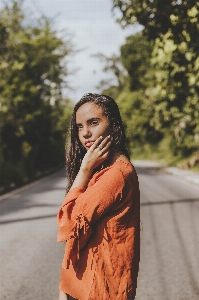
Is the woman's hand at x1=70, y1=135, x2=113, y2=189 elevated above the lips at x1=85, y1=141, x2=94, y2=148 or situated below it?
below

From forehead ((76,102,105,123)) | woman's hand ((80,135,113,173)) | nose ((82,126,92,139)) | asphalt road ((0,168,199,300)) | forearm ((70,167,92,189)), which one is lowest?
asphalt road ((0,168,199,300))

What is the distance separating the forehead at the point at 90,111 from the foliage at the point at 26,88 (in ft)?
60.7

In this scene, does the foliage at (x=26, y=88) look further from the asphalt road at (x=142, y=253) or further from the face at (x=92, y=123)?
the face at (x=92, y=123)

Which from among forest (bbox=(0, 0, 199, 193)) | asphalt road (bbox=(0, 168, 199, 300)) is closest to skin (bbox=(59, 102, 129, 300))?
asphalt road (bbox=(0, 168, 199, 300))

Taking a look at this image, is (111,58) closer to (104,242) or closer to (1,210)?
(1,210)

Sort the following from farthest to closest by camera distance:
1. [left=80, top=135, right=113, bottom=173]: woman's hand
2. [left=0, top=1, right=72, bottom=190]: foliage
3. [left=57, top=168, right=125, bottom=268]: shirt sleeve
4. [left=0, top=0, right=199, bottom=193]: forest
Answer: [left=0, top=1, right=72, bottom=190]: foliage, [left=0, top=0, right=199, bottom=193]: forest, [left=80, top=135, right=113, bottom=173]: woman's hand, [left=57, top=168, right=125, bottom=268]: shirt sleeve

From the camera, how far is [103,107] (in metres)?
2.04

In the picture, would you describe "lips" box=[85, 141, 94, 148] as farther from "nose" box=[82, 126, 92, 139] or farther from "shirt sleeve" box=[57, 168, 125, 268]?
"shirt sleeve" box=[57, 168, 125, 268]

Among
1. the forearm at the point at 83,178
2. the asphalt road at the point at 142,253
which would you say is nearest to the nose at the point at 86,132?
the forearm at the point at 83,178

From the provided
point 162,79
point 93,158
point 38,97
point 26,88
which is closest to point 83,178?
point 93,158

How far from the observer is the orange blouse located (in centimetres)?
187

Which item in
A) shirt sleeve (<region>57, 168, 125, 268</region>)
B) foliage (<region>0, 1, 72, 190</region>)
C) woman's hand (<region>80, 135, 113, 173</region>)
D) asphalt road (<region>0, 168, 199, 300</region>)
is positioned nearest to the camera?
shirt sleeve (<region>57, 168, 125, 268</region>)

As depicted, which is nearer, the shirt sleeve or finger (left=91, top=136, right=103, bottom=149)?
the shirt sleeve

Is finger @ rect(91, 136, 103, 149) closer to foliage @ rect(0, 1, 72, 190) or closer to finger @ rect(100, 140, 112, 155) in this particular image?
finger @ rect(100, 140, 112, 155)
